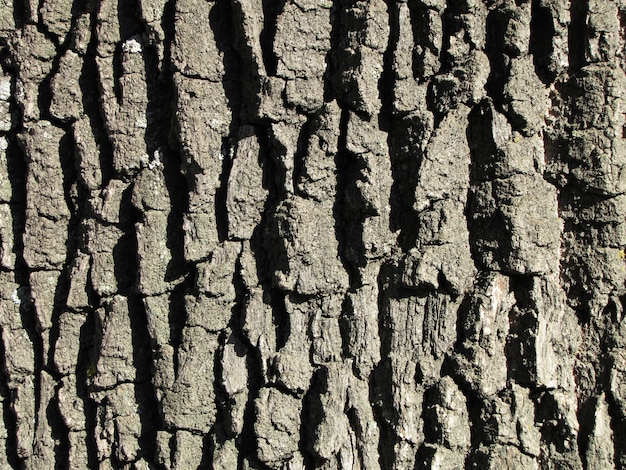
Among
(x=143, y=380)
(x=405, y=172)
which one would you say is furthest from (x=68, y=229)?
(x=405, y=172)

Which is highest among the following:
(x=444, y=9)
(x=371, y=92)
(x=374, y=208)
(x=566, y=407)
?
(x=444, y=9)

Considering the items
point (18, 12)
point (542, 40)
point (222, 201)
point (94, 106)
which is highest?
point (18, 12)

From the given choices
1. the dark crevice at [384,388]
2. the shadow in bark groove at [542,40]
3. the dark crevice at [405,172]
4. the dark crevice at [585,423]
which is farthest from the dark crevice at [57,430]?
the shadow in bark groove at [542,40]

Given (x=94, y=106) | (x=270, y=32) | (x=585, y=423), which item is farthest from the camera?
(x=94, y=106)

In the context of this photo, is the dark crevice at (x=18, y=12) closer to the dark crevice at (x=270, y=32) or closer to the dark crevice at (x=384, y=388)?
the dark crevice at (x=270, y=32)

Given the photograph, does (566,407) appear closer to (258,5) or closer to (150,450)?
(150,450)

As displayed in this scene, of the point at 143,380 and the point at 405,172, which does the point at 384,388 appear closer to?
the point at 405,172

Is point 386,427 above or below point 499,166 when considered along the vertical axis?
below

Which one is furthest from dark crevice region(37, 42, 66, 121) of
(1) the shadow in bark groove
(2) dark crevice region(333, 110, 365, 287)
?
(1) the shadow in bark groove

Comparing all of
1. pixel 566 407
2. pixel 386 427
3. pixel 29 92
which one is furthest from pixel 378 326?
pixel 29 92
